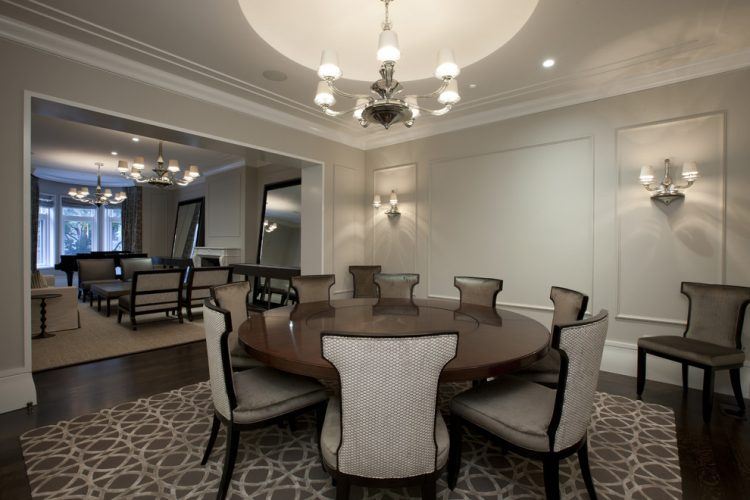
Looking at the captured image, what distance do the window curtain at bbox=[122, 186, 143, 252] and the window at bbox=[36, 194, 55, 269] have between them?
182cm

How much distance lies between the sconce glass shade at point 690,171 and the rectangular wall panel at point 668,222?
0.45 feet

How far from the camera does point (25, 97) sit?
101 inches

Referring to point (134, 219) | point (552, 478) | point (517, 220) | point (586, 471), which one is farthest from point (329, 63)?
point (134, 219)

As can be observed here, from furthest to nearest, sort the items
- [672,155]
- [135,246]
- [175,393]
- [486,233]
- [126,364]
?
[135,246]
[486,233]
[126,364]
[672,155]
[175,393]

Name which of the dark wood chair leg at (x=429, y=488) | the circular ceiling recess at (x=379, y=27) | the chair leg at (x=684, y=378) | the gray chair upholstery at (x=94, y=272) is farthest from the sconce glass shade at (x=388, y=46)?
the gray chair upholstery at (x=94, y=272)

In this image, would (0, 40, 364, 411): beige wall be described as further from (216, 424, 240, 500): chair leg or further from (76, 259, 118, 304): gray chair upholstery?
(76, 259, 118, 304): gray chair upholstery

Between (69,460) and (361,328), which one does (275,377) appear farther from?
(69,460)

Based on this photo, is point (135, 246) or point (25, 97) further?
point (135, 246)

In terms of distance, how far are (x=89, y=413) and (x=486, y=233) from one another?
409 centimetres

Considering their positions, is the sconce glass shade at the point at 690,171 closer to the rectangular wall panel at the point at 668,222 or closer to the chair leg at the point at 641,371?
the rectangular wall panel at the point at 668,222

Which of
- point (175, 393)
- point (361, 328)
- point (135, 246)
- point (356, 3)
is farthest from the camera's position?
point (135, 246)

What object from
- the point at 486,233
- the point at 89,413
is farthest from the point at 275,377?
the point at 486,233

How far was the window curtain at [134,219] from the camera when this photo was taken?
9.77 meters

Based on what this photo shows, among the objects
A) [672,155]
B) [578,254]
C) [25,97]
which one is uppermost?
[25,97]
